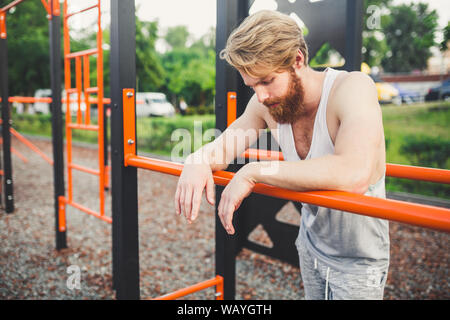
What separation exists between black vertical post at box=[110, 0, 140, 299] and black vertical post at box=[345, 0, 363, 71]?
150cm

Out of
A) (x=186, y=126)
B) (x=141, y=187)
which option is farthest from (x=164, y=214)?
(x=186, y=126)

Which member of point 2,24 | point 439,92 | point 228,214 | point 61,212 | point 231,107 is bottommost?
point 61,212

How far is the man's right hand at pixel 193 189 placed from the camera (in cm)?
131

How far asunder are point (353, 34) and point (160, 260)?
2640 mm

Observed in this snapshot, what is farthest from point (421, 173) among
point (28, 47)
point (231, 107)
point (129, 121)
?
point (28, 47)

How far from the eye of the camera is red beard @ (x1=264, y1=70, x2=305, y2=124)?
1.42m

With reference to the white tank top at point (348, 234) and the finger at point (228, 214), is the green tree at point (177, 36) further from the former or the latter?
the finger at point (228, 214)

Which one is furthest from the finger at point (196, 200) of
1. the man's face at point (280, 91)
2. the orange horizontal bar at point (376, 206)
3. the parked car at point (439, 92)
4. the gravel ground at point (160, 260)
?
the parked car at point (439, 92)

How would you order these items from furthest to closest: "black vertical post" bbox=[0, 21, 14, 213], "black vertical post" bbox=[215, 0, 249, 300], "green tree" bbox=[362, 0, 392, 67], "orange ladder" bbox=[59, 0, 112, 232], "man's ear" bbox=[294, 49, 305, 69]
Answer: "green tree" bbox=[362, 0, 392, 67]
"black vertical post" bbox=[0, 21, 14, 213]
"orange ladder" bbox=[59, 0, 112, 232]
"black vertical post" bbox=[215, 0, 249, 300]
"man's ear" bbox=[294, 49, 305, 69]

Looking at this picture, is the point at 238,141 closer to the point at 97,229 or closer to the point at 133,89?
the point at 133,89

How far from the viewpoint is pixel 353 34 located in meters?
2.53

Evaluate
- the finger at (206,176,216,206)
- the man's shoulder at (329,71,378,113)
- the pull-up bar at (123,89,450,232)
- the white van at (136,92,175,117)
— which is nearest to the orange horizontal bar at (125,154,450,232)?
the pull-up bar at (123,89,450,232)

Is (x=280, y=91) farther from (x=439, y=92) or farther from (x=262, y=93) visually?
(x=439, y=92)

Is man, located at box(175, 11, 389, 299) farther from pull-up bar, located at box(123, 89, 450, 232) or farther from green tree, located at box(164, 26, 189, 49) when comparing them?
green tree, located at box(164, 26, 189, 49)
